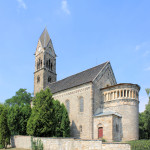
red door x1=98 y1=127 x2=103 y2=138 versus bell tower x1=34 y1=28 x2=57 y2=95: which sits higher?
bell tower x1=34 y1=28 x2=57 y2=95

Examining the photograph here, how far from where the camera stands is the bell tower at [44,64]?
162 ft

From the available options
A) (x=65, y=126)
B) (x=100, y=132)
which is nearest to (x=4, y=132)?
(x=65, y=126)

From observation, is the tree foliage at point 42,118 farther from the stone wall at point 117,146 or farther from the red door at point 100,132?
the stone wall at point 117,146

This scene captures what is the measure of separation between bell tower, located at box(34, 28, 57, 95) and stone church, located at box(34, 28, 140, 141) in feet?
39.9

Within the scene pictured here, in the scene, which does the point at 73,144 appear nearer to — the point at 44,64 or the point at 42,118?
the point at 42,118

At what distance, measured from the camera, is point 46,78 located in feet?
162

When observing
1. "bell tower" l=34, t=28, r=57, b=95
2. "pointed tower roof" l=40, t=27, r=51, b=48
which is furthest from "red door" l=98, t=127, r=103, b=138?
"pointed tower roof" l=40, t=27, r=51, b=48

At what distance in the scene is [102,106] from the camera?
1293 inches

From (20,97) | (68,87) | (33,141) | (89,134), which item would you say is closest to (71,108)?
(68,87)

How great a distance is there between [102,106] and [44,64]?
23287 mm

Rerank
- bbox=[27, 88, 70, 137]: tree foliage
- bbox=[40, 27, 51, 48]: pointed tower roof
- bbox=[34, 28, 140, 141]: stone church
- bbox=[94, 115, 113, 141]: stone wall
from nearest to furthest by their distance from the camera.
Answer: bbox=[27, 88, 70, 137]: tree foliage < bbox=[94, 115, 113, 141]: stone wall < bbox=[34, 28, 140, 141]: stone church < bbox=[40, 27, 51, 48]: pointed tower roof

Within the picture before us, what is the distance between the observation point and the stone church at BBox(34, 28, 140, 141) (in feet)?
95.3

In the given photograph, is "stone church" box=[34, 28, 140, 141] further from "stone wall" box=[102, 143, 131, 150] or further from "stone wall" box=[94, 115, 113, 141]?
"stone wall" box=[102, 143, 131, 150]

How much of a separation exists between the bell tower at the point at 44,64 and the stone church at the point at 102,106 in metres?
12.2
